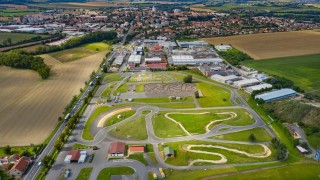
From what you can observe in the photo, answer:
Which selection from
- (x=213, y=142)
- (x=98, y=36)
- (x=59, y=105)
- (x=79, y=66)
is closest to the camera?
(x=213, y=142)

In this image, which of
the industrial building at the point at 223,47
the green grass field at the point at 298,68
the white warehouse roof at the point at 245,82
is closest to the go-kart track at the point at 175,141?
the white warehouse roof at the point at 245,82

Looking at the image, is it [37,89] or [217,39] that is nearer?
[37,89]

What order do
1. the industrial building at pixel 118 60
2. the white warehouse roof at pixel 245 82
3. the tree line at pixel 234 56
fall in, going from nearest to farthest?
the white warehouse roof at pixel 245 82, the industrial building at pixel 118 60, the tree line at pixel 234 56

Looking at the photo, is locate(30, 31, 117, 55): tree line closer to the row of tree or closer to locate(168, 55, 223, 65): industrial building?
the row of tree

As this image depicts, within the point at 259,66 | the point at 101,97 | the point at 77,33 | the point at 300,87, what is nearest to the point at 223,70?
the point at 259,66

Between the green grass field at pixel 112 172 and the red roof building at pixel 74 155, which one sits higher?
the red roof building at pixel 74 155

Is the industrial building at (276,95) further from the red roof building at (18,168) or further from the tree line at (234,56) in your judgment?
the red roof building at (18,168)

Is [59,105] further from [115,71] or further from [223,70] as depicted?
[223,70]

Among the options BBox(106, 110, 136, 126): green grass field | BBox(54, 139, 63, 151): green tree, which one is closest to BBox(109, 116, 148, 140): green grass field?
BBox(106, 110, 136, 126): green grass field
